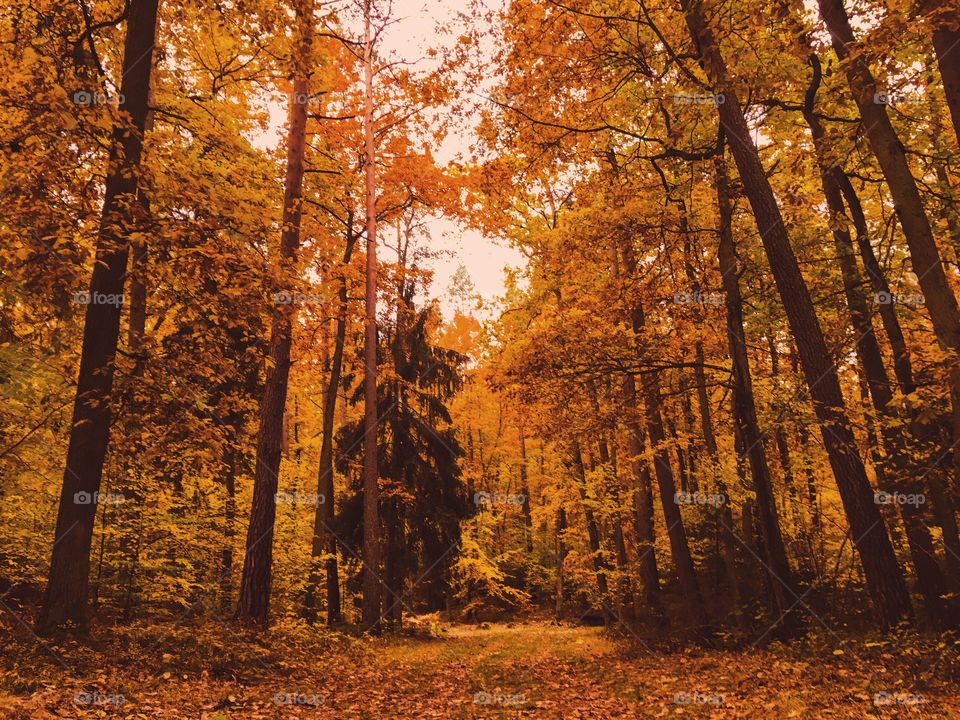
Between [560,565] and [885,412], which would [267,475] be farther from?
[560,565]

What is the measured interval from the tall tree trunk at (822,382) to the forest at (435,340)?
5 centimetres

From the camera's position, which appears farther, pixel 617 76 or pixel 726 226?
pixel 726 226

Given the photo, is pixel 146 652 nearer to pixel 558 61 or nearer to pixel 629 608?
pixel 558 61

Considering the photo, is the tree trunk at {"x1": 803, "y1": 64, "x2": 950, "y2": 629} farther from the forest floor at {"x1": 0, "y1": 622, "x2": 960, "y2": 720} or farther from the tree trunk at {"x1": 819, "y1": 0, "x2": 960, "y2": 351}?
the forest floor at {"x1": 0, "y1": 622, "x2": 960, "y2": 720}

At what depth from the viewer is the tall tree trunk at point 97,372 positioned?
7598 millimetres

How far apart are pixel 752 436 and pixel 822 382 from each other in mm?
2370

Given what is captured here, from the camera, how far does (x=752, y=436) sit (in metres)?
11.1

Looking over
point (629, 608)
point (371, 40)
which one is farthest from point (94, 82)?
point (629, 608)

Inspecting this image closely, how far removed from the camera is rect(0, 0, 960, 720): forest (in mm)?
7426

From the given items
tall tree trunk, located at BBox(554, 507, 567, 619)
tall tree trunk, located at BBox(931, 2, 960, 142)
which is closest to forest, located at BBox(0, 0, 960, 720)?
tall tree trunk, located at BBox(931, 2, 960, 142)

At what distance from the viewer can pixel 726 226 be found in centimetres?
1200

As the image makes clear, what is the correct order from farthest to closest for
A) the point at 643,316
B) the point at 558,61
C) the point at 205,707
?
the point at 643,316
the point at 558,61
the point at 205,707

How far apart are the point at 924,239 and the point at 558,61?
6304 millimetres

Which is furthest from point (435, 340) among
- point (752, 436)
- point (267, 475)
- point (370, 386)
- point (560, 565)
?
point (560, 565)
